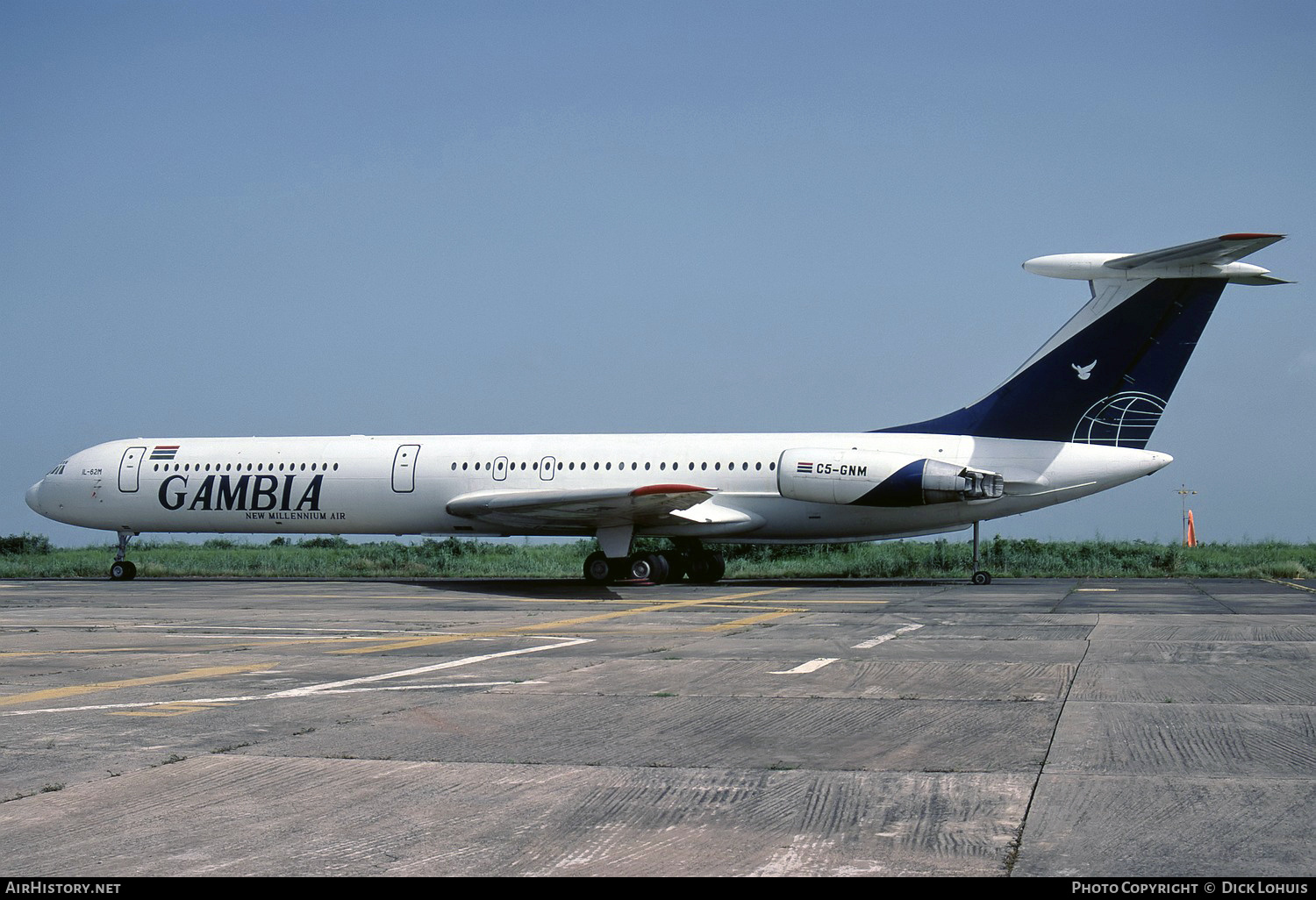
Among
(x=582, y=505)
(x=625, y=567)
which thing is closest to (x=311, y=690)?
(x=582, y=505)

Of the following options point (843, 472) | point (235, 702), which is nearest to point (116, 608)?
point (235, 702)

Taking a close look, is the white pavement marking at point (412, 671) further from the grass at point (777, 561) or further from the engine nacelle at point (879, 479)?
the grass at point (777, 561)

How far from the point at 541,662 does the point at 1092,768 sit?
Result: 615 centimetres

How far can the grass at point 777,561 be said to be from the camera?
109ft

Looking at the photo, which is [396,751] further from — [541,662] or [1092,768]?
[541,662]

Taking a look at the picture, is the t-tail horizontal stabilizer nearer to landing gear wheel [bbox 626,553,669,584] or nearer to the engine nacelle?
the engine nacelle

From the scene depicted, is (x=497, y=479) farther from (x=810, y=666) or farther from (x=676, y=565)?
(x=810, y=666)

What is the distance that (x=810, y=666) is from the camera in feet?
35.7

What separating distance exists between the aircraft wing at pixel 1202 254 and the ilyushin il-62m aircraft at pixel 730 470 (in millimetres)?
46

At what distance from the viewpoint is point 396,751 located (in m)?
6.71

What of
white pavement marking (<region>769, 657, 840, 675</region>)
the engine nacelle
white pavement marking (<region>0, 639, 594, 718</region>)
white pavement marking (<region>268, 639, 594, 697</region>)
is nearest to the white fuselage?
the engine nacelle

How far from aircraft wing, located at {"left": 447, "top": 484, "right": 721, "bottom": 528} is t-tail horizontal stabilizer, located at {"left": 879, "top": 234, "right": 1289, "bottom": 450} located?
7157mm

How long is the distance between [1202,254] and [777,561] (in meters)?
18.1

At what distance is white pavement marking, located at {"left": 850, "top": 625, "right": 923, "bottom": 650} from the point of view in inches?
498
